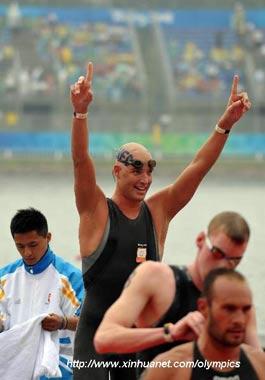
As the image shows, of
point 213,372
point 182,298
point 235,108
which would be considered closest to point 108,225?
point 235,108

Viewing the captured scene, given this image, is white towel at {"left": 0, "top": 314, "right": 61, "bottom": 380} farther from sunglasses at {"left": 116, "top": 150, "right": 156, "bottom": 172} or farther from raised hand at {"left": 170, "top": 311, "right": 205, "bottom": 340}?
raised hand at {"left": 170, "top": 311, "right": 205, "bottom": 340}

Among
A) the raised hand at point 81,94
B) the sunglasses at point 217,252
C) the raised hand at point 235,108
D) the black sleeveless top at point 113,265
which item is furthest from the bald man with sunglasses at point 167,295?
the raised hand at point 235,108

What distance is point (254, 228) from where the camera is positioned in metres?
29.3

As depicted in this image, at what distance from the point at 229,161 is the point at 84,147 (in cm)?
4298

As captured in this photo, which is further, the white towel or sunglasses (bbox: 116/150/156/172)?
the white towel

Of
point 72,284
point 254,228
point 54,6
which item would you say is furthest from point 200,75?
point 72,284

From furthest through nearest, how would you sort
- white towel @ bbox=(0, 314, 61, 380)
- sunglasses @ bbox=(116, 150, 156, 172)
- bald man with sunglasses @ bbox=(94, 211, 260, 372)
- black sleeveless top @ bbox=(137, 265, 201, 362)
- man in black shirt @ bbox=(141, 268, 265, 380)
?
1. white towel @ bbox=(0, 314, 61, 380)
2. sunglasses @ bbox=(116, 150, 156, 172)
3. black sleeveless top @ bbox=(137, 265, 201, 362)
4. bald man with sunglasses @ bbox=(94, 211, 260, 372)
5. man in black shirt @ bbox=(141, 268, 265, 380)

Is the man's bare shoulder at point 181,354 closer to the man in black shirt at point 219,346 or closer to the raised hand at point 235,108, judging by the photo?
the man in black shirt at point 219,346

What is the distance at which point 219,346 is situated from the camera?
149 inches

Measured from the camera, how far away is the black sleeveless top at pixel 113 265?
229 inches

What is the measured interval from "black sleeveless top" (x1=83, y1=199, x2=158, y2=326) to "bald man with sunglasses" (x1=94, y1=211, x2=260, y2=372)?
5.07 ft

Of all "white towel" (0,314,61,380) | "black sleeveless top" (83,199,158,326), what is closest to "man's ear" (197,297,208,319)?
"black sleeveless top" (83,199,158,326)

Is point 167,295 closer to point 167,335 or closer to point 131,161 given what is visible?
point 167,335

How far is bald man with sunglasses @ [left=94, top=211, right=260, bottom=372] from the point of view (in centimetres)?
396
